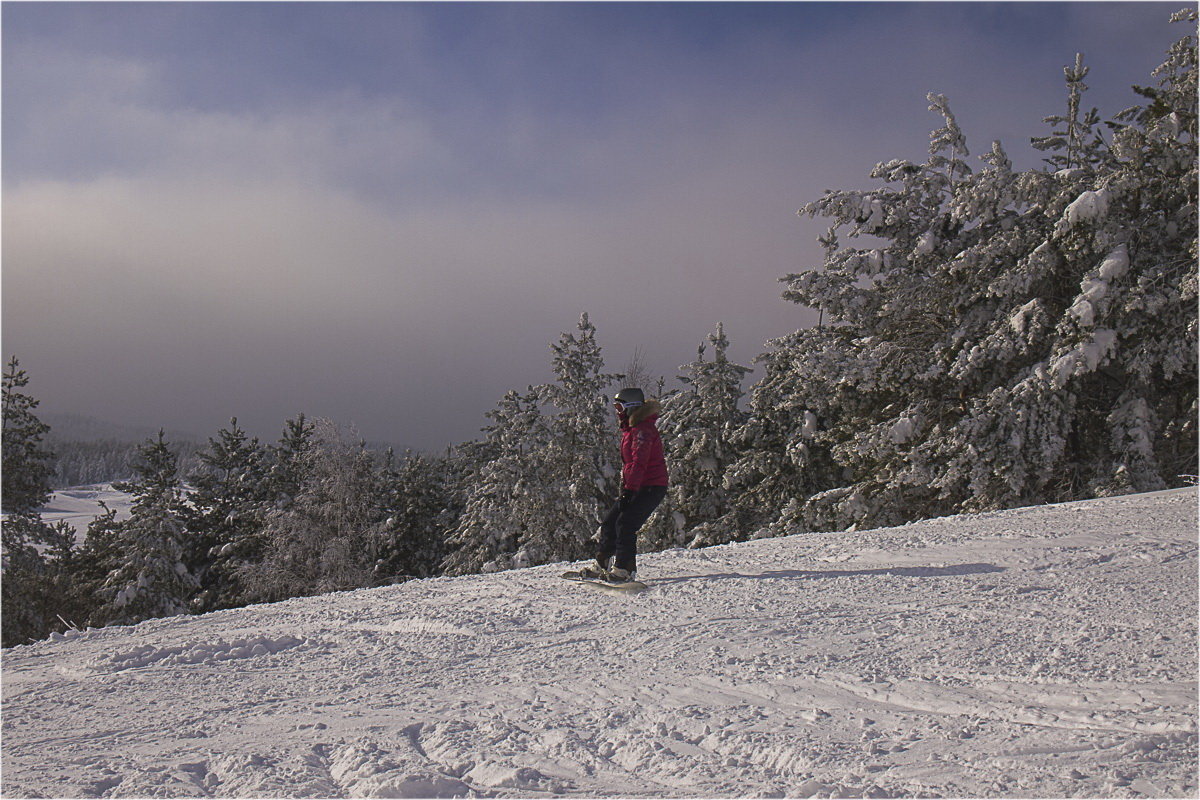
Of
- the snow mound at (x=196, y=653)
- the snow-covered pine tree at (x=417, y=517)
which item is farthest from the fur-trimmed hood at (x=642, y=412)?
the snow-covered pine tree at (x=417, y=517)

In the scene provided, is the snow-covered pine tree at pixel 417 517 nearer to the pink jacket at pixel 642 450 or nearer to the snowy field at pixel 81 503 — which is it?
the pink jacket at pixel 642 450

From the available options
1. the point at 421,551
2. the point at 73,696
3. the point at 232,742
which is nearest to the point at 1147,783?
the point at 232,742

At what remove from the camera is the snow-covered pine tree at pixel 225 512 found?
38.1 meters

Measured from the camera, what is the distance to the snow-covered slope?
387 centimetres

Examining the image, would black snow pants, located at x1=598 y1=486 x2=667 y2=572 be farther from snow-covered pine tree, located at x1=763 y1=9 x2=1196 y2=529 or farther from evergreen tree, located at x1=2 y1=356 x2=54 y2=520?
evergreen tree, located at x1=2 y1=356 x2=54 y2=520

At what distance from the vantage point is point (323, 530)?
33875 millimetres

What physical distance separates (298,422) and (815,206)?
33.1m

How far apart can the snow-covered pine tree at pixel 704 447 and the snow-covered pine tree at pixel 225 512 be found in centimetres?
1949

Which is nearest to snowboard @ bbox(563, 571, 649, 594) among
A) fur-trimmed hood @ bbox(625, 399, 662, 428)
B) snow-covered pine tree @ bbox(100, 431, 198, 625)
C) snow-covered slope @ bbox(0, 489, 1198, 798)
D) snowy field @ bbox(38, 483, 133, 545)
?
snow-covered slope @ bbox(0, 489, 1198, 798)

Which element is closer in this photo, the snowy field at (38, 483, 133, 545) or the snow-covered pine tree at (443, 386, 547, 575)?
the snow-covered pine tree at (443, 386, 547, 575)

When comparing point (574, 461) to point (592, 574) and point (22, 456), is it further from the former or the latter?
point (592, 574)

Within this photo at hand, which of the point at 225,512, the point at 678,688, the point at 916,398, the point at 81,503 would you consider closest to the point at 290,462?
the point at 225,512

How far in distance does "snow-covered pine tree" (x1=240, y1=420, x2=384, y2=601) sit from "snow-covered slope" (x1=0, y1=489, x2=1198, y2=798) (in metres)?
24.9

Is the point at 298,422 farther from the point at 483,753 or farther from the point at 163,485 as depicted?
the point at 483,753
